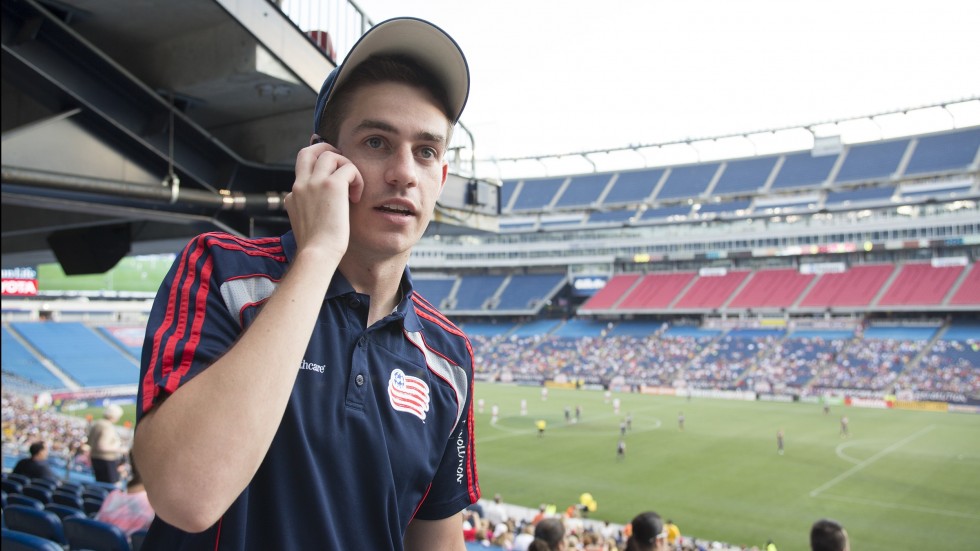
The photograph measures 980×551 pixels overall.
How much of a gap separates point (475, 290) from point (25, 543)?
73.1 meters

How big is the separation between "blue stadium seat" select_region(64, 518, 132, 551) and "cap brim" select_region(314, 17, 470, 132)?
4.29 metres

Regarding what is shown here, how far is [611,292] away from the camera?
68.1 meters

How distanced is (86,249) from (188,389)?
8635 millimetres

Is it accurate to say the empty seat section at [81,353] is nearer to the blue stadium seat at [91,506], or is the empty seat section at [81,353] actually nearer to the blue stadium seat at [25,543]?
the blue stadium seat at [91,506]

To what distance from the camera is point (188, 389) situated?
1198 mm

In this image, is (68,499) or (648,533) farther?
(68,499)

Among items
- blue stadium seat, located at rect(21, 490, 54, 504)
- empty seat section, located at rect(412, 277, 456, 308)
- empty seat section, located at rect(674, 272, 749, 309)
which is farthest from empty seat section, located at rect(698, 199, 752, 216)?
blue stadium seat, located at rect(21, 490, 54, 504)

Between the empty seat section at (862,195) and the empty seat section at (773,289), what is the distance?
23.8 feet

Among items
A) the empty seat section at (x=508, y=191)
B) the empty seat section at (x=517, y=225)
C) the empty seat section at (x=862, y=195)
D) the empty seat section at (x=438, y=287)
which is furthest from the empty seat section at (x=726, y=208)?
the empty seat section at (x=438, y=287)

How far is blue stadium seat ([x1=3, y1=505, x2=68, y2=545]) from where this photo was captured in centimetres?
525

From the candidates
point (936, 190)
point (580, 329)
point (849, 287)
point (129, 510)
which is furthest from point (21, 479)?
point (936, 190)

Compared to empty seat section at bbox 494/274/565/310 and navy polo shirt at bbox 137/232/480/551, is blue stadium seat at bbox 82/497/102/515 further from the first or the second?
empty seat section at bbox 494/274/565/310

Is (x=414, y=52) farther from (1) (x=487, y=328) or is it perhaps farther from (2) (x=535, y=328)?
(1) (x=487, y=328)

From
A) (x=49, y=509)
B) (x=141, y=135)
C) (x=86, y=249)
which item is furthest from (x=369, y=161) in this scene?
(x=86, y=249)
